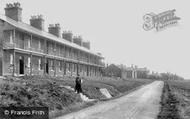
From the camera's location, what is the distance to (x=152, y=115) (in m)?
14.9

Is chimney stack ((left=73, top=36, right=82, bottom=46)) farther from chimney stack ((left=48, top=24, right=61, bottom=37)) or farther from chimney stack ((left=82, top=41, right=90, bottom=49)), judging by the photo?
chimney stack ((left=48, top=24, right=61, bottom=37))

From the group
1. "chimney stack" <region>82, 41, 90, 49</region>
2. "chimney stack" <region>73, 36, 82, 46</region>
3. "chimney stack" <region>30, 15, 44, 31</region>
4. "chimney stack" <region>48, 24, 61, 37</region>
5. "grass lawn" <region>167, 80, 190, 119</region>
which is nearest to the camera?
"grass lawn" <region>167, 80, 190, 119</region>

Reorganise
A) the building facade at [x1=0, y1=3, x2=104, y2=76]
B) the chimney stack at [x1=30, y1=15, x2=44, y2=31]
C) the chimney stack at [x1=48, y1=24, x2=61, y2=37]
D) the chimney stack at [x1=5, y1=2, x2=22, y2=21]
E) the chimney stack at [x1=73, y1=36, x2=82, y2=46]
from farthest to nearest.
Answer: the chimney stack at [x1=73, y1=36, x2=82, y2=46], the chimney stack at [x1=48, y1=24, x2=61, y2=37], the chimney stack at [x1=30, y1=15, x2=44, y2=31], the chimney stack at [x1=5, y1=2, x2=22, y2=21], the building facade at [x1=0, y1=3, x2=104, y2=76]

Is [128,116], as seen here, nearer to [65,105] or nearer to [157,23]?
[65,105]

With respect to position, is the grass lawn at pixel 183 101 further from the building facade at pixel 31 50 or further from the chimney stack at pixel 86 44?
the chimney stack at pixel 86 44

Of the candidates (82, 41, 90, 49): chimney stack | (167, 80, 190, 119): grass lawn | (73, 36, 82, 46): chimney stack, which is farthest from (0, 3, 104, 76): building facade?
(82, 41, 90, 49): chimney stack

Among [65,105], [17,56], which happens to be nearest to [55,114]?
[65,105]

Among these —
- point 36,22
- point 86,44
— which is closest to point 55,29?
point 36,22

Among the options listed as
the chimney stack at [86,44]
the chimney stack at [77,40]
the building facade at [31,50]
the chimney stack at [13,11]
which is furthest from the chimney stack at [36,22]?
the chimney stack at [86,44]

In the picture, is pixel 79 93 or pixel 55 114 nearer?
pixel 55 114

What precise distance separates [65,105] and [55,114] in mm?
2867

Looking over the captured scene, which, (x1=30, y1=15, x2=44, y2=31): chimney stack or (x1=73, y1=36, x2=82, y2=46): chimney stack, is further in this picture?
(x1=73, y1=36, x2=82, y2=46): chimney stack

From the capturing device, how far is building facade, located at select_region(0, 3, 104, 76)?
2953 centimetres

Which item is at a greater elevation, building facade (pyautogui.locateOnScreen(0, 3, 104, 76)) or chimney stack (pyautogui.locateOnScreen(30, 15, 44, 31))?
chimney stack (pyautogui.locateOnScreen(30, 15, 44, 31))
